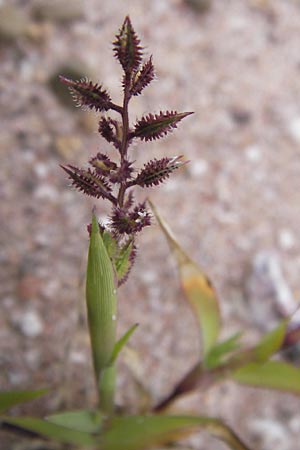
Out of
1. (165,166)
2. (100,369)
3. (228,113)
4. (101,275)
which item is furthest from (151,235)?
(165,166)

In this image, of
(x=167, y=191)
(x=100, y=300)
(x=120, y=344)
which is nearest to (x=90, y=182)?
(x=100, y=300)

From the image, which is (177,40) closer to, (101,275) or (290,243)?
(290,243)

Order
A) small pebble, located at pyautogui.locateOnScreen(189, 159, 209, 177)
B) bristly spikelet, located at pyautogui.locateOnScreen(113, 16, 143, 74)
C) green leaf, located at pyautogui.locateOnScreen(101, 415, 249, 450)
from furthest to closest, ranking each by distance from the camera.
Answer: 1. small pebble, located at pyautogui.locateOnScreen(189, 159, 209, 177)
2. green leaf, located at pyautogui.locateOnScreen(101, 415, 249, 450)
3. bristly spikelet, located at pyautogui.locateOnScreen(113, 16, 143, 74)

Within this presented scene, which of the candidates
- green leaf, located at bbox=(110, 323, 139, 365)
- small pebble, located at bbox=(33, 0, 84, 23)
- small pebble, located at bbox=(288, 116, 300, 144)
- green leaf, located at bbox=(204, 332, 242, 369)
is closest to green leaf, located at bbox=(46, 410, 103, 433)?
green leaf, located at bbox=(110, 323, 139, 365)

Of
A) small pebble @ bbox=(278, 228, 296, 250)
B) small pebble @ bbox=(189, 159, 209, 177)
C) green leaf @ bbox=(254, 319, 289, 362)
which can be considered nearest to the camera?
green leaf @ bbox=(254, 319, 289, 362)

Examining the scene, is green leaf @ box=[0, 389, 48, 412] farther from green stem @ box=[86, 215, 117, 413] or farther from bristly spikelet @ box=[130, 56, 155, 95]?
bristly spikelet @ box=[130, 56, 155, 95]

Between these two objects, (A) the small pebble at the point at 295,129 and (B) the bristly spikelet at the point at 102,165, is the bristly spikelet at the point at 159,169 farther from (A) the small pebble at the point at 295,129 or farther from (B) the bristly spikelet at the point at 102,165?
(A) the small pebble at the point at 295,129
